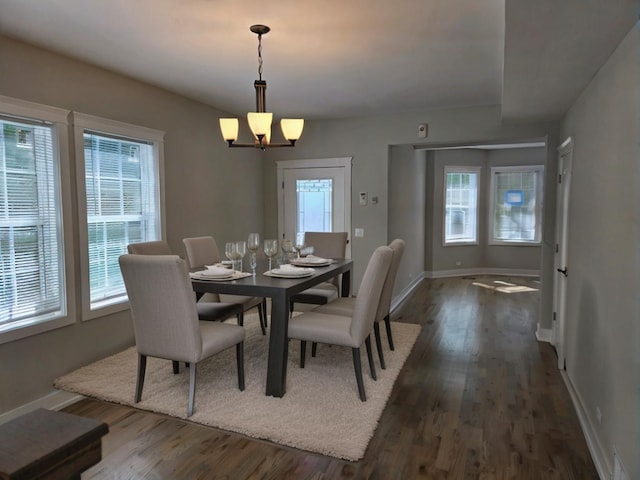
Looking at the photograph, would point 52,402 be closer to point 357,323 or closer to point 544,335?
point 357,323

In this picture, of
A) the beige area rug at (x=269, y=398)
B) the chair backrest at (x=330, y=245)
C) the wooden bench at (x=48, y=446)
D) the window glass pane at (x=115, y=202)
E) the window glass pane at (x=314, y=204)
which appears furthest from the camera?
the window glass pane at (x=314, y=204)

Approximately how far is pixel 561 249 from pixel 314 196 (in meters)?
2.97

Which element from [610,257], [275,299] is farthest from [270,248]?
[610,257]

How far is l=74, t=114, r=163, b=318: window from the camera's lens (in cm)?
337

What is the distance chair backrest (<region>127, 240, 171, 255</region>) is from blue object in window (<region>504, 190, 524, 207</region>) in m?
7.11

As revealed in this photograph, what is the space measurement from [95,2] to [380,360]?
3033 millimetres

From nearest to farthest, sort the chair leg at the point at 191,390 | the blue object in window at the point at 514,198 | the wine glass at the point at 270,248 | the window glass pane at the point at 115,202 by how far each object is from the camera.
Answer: the chair leg at the point at 191,390 < the window glass pane at the point at 115,202 < the wine glass at the point at 270,248 < the blue object in window at the point at 514,198

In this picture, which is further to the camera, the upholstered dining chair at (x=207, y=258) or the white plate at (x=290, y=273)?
the upholstered dining chair at (x=207, y=258)

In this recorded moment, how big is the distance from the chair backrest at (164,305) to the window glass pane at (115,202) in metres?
1.07

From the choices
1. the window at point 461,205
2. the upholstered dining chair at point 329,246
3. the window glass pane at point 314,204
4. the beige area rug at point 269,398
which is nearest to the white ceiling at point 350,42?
the upholstered dining chair at point 329,246

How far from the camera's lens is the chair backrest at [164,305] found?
252 centimetres

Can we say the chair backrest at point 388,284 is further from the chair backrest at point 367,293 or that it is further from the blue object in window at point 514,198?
the blue object in window at point 514,198

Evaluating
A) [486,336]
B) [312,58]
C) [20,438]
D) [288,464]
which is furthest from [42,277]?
[486,336]

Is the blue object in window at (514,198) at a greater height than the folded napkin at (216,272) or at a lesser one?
greater
